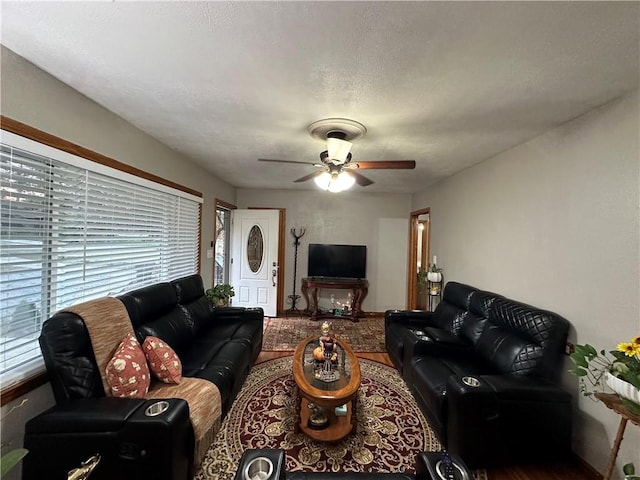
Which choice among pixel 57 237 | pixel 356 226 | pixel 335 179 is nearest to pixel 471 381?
pixel 335 179

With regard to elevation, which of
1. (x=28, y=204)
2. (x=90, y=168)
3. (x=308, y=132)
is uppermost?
(x=308, y=132)

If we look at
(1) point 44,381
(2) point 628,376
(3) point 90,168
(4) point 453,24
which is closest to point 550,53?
(4) point 453,24

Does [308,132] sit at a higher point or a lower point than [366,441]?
higher

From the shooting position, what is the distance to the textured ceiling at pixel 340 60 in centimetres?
117

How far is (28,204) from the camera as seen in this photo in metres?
1.67

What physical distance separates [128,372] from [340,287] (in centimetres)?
374

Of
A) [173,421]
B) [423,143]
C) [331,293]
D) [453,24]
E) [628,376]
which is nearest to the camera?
[453,24]

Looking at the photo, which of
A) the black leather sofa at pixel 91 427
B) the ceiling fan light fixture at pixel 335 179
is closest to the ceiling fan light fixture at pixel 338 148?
the ceiling fan light fixture at pixel 335 179

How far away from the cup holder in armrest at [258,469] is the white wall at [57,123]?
4.62 feet

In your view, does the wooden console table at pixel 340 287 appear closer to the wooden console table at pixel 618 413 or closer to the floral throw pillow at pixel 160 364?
the floral throw pillow at pixel 160 364

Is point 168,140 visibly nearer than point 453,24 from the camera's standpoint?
No

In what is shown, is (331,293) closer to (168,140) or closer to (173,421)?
(168,140)

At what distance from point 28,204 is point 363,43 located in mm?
2102

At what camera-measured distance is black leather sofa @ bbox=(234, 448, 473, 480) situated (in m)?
1.15
